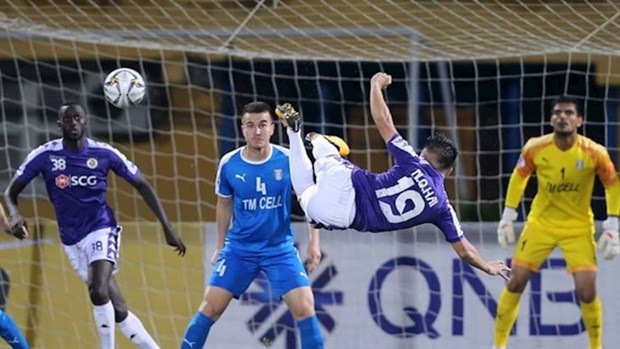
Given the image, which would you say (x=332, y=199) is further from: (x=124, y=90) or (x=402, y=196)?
(x=124, y=90)

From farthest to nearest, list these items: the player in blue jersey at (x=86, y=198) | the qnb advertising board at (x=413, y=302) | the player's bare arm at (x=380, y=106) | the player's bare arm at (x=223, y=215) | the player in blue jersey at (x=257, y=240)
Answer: the qnb advertising board at (x=413, y=302)
the player in blue jersey at (x=86, y=198)
the player's bare arm at (x=223, y=215)
the player in blue jersey at (x=257, y=240)
the player's bare arm at (x=380, y=106)

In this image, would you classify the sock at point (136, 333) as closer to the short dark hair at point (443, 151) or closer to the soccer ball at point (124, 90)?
the soccer ball at point (124, 90)

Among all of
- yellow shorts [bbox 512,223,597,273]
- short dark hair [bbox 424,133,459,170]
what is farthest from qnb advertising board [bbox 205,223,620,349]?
short dark hair [bbox 424,133,459,170]

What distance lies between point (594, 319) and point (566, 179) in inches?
37.3

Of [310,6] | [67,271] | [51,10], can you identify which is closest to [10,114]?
[51,10]

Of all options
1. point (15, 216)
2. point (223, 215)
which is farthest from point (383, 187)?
point (15, 216)

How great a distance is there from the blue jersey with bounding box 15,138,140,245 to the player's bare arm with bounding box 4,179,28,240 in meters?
0.06

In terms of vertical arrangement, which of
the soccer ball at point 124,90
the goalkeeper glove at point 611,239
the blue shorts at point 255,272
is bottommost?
the blue shorts at point 255,272

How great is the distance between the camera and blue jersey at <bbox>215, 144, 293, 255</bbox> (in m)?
9.37

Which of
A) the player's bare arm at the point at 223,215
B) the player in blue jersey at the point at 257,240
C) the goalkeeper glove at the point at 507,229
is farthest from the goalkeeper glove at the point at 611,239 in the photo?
the player's bare arm at the point at 223,215

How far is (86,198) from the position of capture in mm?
9867

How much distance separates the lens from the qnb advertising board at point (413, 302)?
11281 mm

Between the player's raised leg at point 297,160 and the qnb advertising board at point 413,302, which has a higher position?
the player's raised leg at point 297,160

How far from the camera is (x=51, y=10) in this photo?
1259 cm
